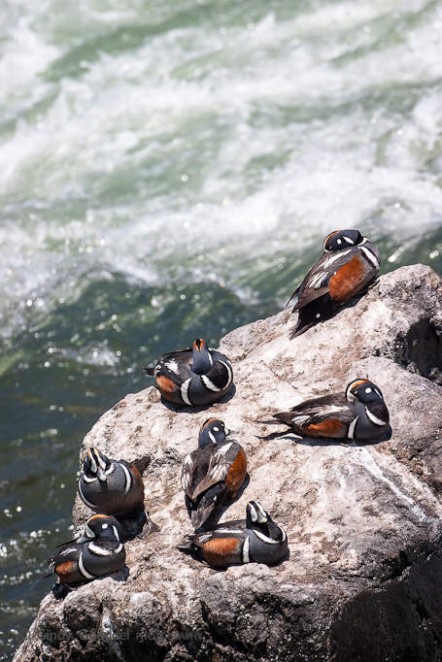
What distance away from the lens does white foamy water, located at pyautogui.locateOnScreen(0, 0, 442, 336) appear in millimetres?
11859

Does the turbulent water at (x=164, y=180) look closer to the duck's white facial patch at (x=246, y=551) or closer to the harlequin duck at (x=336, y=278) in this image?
the duck's white facial patch at (x=246, y=551)

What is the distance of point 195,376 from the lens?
6.24 m

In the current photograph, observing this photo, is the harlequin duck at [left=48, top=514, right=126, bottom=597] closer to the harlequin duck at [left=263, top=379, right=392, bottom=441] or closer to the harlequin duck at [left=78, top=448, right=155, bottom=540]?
the harlequin duck at [left=78, top=448, right=155, bottom=540]

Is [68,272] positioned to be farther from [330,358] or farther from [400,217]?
[330,358]

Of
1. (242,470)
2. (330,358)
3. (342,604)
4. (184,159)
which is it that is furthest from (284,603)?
(184,159)

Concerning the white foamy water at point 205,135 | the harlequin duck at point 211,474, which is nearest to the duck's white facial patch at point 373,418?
the harlequin duck at point 211,474

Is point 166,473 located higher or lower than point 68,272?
higher

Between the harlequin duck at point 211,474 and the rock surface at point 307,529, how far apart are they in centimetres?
10

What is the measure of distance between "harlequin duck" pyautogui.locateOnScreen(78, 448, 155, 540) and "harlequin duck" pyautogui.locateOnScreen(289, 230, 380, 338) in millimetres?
1543

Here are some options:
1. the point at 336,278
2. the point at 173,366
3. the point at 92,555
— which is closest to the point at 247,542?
the point at 92,555

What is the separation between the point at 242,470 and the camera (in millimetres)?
5645

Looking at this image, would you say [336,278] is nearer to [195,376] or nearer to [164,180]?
[195,376]

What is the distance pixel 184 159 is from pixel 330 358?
24.6 feet

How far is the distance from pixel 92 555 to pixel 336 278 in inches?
89.8
